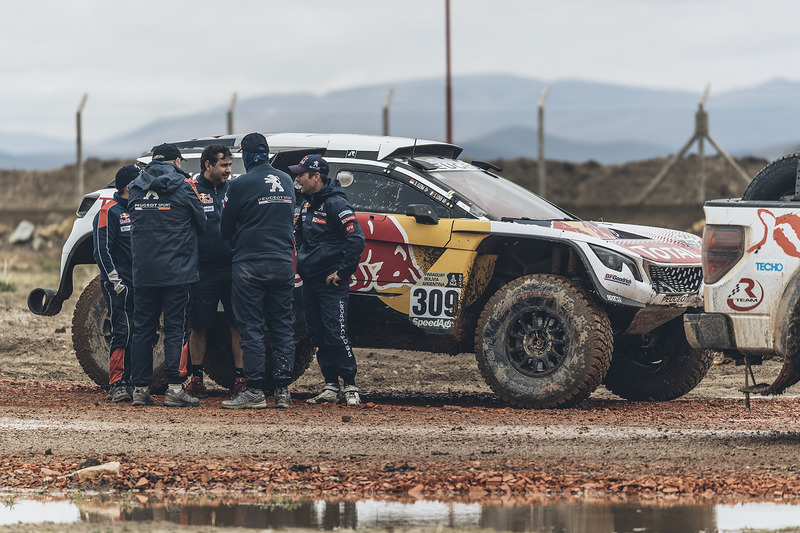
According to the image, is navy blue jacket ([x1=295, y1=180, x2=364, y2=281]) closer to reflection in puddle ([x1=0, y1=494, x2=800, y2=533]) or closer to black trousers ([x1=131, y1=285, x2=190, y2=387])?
black trousers ([x1=131, y1=285, x2=190, y2=387])

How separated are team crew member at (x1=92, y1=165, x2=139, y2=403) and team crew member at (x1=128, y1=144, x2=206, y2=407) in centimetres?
30

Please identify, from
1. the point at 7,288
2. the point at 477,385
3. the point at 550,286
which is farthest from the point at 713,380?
the point at 7,288

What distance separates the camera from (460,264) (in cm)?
1027

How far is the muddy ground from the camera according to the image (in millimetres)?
6902

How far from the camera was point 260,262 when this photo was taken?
32.7ft

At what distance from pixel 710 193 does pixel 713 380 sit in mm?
18563

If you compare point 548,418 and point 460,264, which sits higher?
point 460,264

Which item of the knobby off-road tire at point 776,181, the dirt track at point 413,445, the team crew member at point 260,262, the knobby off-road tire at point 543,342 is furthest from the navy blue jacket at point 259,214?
the knobby off-road tire at point 776,181

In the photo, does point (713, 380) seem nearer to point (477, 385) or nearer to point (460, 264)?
point (477, 385)

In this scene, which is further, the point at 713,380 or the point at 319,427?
the point at 713,380

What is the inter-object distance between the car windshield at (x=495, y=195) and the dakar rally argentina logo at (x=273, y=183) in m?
1.41

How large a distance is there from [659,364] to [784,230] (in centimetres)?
314

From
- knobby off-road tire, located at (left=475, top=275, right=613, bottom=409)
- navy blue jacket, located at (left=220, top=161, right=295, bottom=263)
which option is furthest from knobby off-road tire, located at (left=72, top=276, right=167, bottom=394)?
knobby off-road tire, located at (left=475, top=275, right=613, bottom=409)

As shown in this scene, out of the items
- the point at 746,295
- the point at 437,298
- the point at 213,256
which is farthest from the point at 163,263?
the point at 746,295
